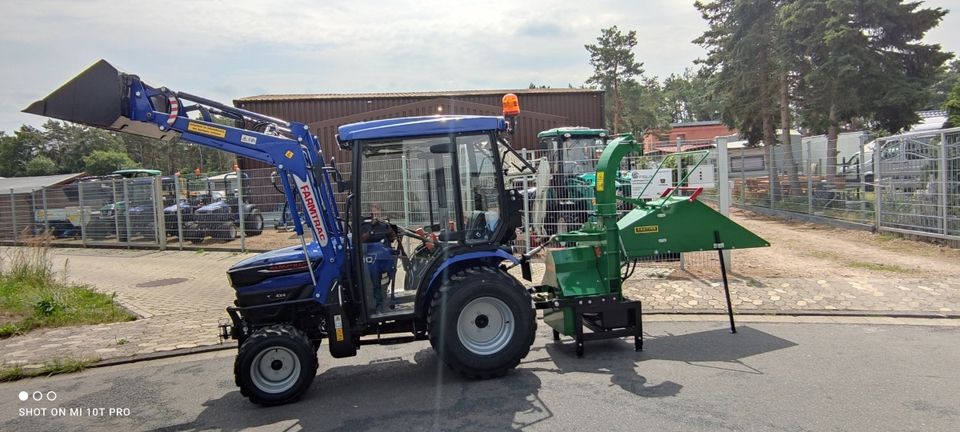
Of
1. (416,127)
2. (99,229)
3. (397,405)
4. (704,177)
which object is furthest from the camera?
(99,229)

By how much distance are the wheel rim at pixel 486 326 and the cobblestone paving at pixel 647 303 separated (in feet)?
9.76

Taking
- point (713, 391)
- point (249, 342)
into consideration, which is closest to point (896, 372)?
point (713, 391)

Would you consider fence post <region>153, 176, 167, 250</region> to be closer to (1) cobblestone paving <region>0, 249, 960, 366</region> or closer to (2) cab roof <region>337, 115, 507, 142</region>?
(1) cobblestone paving <region>0, 249, 960, 366</region>

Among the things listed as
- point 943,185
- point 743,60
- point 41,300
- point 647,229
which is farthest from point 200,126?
point 743,60

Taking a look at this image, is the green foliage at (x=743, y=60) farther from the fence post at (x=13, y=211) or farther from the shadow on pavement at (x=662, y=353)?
the fence post at (x=13, y=211)

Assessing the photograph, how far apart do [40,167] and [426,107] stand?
134ft

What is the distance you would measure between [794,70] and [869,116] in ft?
9.62

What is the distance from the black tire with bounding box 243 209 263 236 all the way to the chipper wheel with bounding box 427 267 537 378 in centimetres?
970

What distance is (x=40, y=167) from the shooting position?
44875 millimetres

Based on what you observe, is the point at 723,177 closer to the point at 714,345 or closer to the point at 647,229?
the point at 647,229

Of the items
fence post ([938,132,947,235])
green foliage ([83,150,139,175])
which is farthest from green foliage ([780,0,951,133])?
green foliage ([83,150,139,175])

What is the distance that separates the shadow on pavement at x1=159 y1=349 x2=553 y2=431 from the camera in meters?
4.29

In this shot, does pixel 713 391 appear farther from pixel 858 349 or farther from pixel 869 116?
pixel 869 116

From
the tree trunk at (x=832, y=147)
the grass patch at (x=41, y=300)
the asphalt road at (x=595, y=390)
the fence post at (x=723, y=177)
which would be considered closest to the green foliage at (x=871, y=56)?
the tree trunk at (x=832, y=147)
